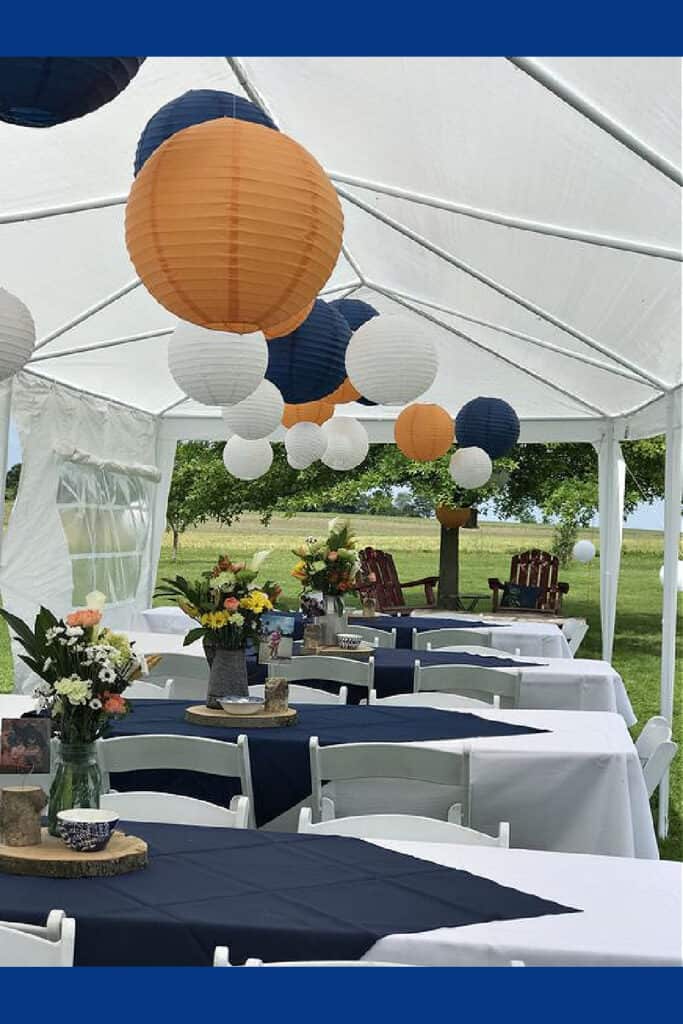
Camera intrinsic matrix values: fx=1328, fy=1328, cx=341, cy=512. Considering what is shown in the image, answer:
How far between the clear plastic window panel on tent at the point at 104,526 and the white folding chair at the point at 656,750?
662 cm

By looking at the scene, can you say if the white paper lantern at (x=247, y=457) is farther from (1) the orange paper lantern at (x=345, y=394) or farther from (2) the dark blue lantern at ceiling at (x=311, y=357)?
(2) the dark blue lantern at ceiling at (x=311, y=357)

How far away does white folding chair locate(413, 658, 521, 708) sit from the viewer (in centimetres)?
617

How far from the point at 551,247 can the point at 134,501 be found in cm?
720

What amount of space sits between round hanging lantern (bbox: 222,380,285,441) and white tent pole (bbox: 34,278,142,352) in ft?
5.22

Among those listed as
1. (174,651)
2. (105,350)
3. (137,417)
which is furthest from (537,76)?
(137,417)

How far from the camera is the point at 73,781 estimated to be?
308 centimetres

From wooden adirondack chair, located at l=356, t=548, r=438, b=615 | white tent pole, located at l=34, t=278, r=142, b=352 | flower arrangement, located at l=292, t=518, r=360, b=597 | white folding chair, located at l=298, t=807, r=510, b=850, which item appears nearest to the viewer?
white folding chair, located at l=298, t=807, r=510, b=850

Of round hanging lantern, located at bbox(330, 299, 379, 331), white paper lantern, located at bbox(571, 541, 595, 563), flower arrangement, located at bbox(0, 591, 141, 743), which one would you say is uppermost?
round hanging lantern, located at bbox(330, 299, 379, 331)

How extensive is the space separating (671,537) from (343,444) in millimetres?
2833

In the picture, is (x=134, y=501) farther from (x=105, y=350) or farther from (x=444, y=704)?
(x=444, y=704)

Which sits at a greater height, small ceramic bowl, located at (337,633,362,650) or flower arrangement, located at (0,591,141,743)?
flower arrangement, located at (0,591,141,743)

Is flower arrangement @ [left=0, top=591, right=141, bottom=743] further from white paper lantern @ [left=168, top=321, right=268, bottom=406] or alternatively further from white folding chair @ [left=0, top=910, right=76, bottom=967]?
white paper lantern @ [left=168, top=321, right=268, bottom=406]

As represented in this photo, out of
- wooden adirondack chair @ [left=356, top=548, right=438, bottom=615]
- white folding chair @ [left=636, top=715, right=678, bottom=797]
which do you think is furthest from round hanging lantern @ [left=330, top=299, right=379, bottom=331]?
wooden adirondack chair @ [left=356, top=548, right=438, bottom=615]

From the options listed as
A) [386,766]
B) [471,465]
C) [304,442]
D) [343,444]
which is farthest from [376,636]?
[386,766]
